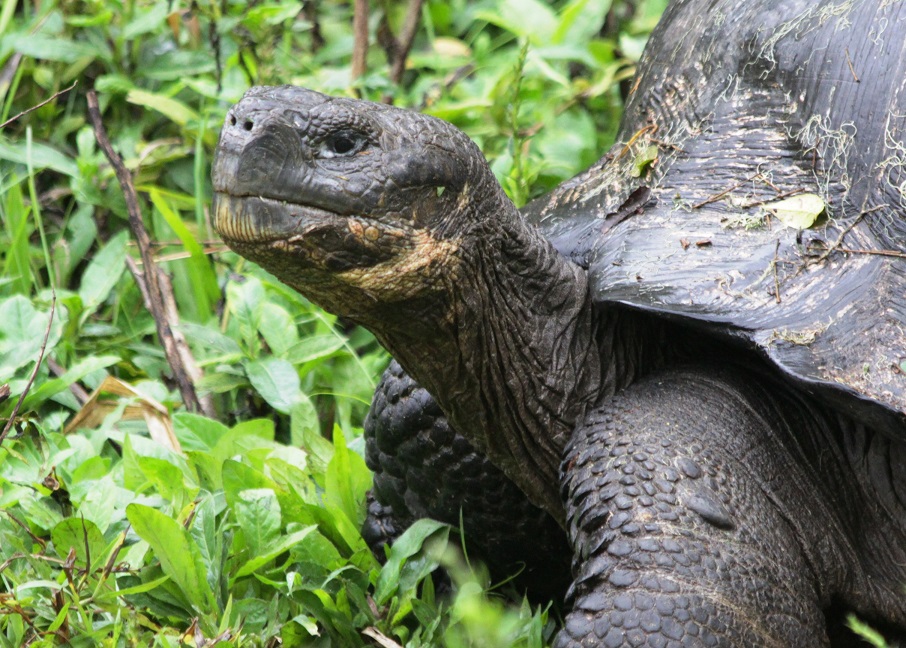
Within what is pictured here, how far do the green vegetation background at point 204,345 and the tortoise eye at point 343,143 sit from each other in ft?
2.72

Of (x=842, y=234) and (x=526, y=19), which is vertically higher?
(x=842, y=234)

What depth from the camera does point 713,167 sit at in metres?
2.52

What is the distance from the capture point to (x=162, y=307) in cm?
358

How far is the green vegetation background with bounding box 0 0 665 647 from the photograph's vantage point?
7.93 feet

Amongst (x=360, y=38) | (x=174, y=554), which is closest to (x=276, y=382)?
(x=174, y=554)

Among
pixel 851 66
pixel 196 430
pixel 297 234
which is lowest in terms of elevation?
pixel 196 430

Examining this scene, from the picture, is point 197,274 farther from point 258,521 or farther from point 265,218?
point 265,218

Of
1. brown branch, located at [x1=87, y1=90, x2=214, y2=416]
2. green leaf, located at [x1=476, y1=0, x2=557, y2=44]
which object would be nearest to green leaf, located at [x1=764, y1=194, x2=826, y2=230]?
brown branch, located at [x1=87, y1=90, x2=214, y2=416]

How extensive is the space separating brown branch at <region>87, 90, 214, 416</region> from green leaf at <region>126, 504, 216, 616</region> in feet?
3.31

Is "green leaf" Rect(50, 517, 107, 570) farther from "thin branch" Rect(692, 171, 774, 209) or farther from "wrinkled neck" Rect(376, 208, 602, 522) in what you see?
"thin branch" Rect(692, 171, 774, 209)

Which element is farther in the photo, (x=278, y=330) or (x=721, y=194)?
(x=278, y=330)

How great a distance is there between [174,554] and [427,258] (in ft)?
2.66

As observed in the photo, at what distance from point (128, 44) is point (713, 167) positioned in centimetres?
296

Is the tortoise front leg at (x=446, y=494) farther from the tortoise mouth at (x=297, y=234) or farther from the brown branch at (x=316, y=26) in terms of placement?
the brown branch at (x=316, y=26)
